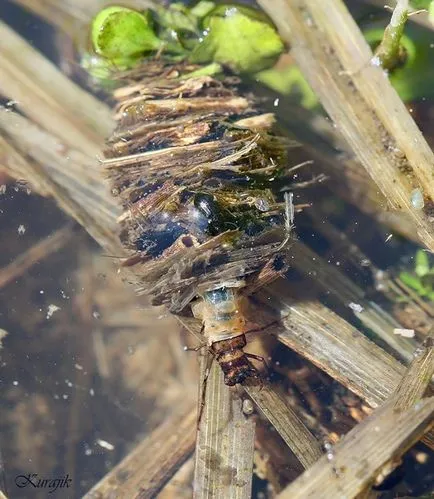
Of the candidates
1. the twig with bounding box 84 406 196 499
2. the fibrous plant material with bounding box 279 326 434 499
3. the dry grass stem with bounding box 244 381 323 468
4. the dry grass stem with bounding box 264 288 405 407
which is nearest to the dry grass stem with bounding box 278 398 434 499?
the fibrous plant material with bounding box 279 326 434 499

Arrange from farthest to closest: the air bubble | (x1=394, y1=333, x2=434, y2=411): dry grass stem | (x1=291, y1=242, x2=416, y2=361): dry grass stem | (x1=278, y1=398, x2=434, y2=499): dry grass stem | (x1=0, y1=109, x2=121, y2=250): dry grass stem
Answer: (x1=0, y1=109, x2=121, y2=250): dry grass stem < (x1=291, y1=242, x2=416, y2=361): dry grass stem < the air bubble < (x1=394, y1=333, x2=434, y2=411): dry grass stem < (x1=278, y1=398, x2=434, y2=499): dry grass stem

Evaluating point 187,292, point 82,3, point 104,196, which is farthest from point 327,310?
point 82,3

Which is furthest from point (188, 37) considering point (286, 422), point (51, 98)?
point (286, 422)

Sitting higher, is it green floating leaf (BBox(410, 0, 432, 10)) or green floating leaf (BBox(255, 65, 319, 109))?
green floating leaf (BBox(410, 0, 432, 10))

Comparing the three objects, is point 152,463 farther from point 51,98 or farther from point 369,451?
point 51,98

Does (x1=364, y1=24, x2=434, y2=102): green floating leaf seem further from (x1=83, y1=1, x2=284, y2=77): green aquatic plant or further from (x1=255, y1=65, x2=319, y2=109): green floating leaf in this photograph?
(x1=83, y1=1, x2=284, y2=77): green aquatic plant

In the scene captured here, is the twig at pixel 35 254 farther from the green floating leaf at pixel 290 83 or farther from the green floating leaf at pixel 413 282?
the green floating leaf at pixel 413 282
